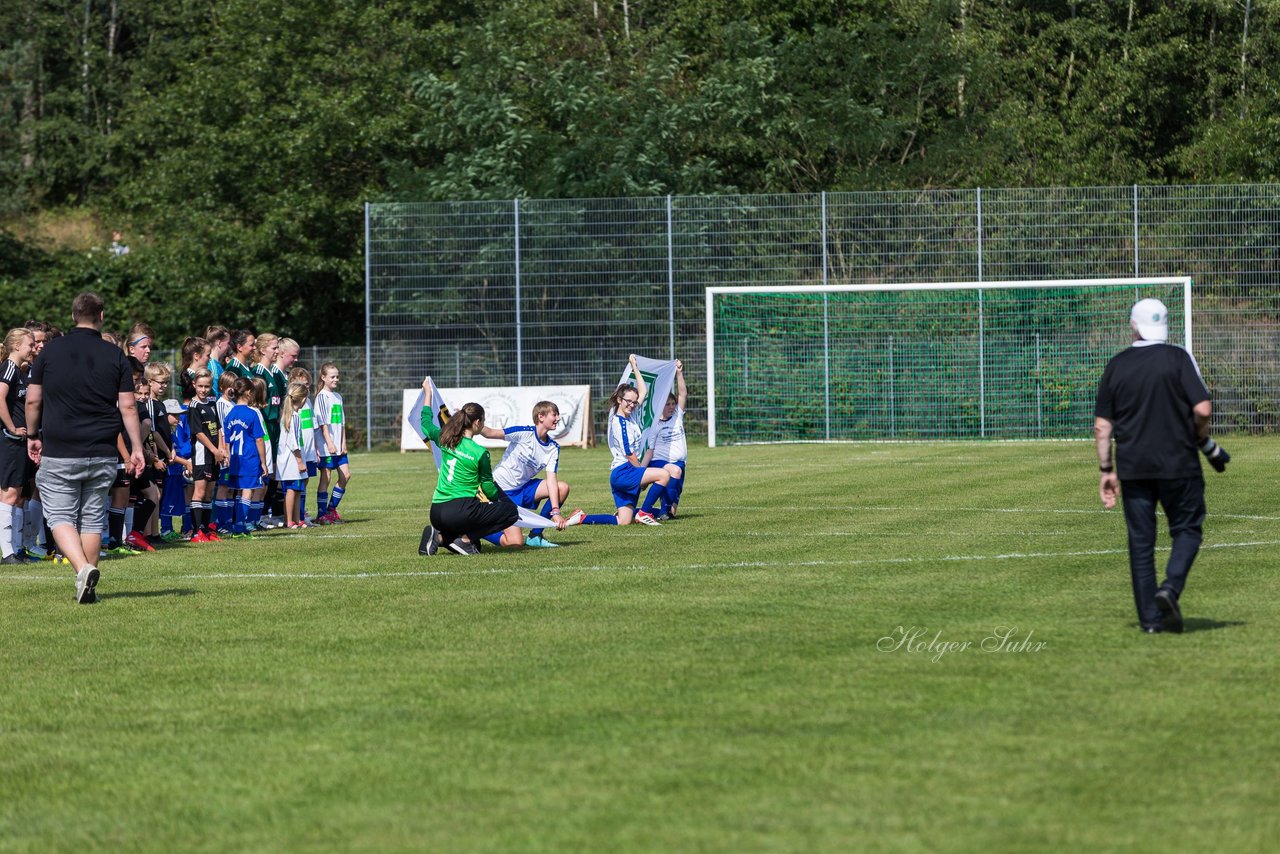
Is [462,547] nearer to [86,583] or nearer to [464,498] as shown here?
[464,498]

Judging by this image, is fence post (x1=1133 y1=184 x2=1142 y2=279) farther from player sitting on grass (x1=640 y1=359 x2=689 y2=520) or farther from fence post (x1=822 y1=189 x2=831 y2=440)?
player sitting on grass (x1=640 y1=359 x2=689 y2=520)

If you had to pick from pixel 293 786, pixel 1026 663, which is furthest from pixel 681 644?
pixel 293 786

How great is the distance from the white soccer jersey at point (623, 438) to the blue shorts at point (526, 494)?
0.88m

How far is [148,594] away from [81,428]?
4.20 ft

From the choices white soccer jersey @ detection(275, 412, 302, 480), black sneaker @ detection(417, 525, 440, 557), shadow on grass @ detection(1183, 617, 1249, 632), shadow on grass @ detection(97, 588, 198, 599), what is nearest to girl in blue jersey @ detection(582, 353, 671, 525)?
black sneaker @ detection(417, 525, 440, 557)

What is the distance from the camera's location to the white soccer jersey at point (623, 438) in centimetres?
1627

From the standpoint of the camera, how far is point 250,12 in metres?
43.6

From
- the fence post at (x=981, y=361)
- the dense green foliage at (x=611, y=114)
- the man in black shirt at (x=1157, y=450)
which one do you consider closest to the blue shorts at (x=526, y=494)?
the man in black shirt at (x=1157, y=450)

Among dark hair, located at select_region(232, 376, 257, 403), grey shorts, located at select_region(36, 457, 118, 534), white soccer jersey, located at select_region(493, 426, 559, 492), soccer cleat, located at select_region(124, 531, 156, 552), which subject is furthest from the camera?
dark hair, located at select_region(232, 376, 257, 403)

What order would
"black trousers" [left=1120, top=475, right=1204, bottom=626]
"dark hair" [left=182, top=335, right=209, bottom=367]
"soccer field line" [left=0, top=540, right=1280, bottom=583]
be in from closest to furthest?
"black trousers" [left=1120, top=475, right=1204, bottom=626]
"soccer field line" [left=0, top=540, right=1280, bottom=583]
"dark hair" [left=182, top=335, right=209, bottom=367]

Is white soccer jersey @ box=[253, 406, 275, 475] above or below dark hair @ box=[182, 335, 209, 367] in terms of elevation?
below

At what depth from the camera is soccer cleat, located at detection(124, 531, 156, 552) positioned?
15219mm

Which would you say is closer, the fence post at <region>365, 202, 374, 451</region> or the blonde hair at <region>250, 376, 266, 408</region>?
the blonde hair at <region>250, 376, 266, 408</region>

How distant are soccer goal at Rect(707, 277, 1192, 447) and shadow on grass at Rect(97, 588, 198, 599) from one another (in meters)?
20.7
